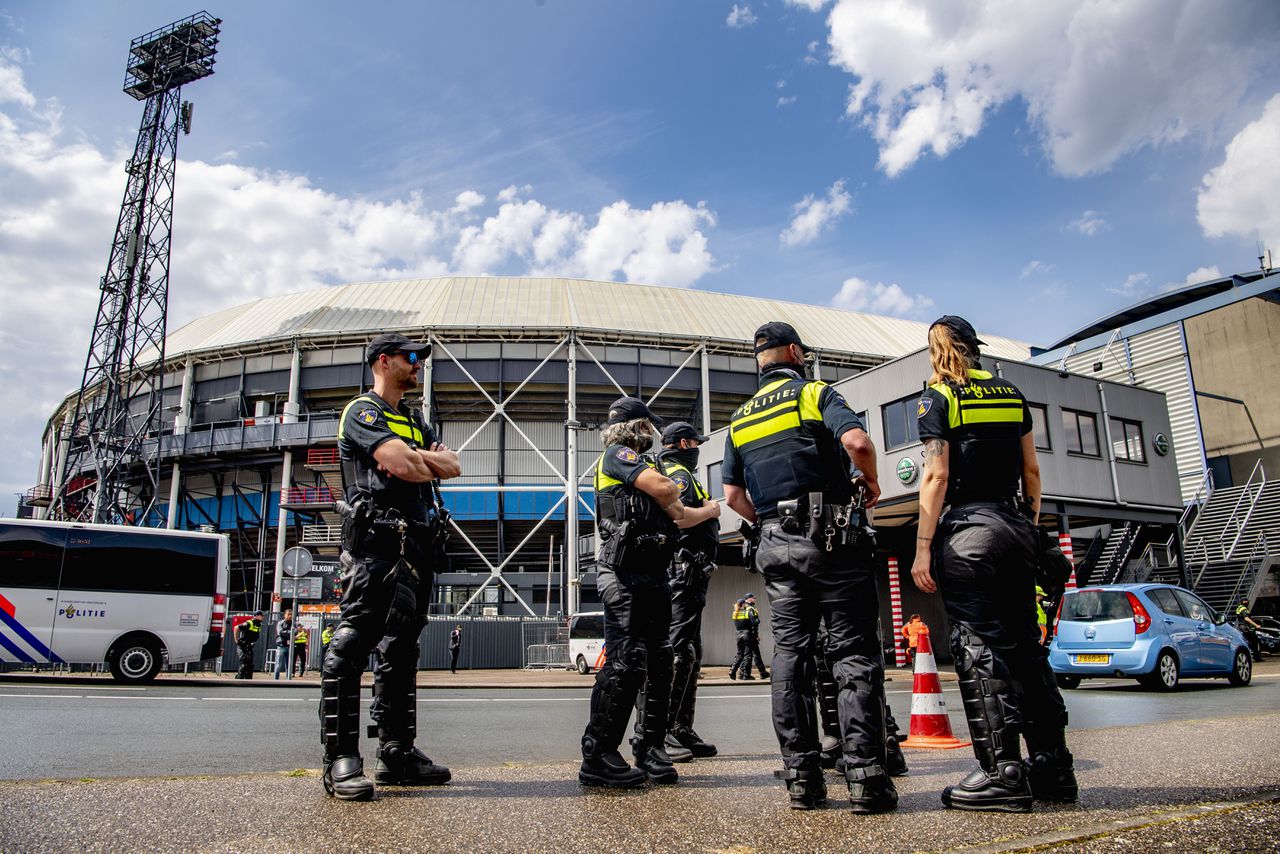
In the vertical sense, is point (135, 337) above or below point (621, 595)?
above

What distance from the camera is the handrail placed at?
73.7ft

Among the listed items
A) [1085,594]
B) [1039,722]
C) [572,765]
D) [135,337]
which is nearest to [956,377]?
[1039,722]

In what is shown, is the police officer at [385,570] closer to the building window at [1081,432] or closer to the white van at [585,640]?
the white van at [585,640]

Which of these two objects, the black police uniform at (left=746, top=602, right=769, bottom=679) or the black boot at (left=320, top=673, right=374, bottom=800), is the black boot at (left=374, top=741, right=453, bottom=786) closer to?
the black boot at (left=320, top=673, right=374, bottom=800)

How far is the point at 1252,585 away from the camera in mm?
20453

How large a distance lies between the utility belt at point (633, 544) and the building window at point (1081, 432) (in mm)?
19454

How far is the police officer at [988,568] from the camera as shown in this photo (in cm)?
286

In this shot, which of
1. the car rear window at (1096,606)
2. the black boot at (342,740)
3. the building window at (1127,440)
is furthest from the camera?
the building window at (1127,440)

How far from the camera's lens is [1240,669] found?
1103cm

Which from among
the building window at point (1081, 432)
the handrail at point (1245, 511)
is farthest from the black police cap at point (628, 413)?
the handrail at point (1245, 511)

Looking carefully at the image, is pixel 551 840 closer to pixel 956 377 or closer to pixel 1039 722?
pixel 1039 722

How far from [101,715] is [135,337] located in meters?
36.7

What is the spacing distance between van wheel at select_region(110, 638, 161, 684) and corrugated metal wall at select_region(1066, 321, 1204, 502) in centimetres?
2678

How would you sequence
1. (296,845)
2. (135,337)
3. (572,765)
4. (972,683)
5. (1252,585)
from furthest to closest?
(135,337) < (1252,585) < (572,765) < (972,683) < (296,845)
